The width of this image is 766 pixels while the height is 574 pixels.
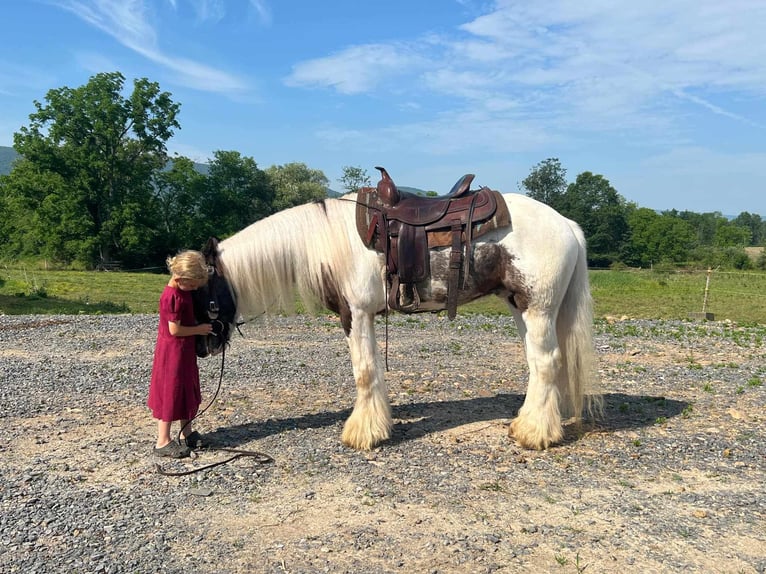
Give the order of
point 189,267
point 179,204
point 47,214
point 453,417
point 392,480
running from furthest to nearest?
1. point 179,204
2. point 47,214
3. point 453,417
4. point 189,267
5. point 392,480

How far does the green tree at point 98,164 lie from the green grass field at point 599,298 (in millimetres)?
9584

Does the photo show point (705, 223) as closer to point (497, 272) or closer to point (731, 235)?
point (731, 235)

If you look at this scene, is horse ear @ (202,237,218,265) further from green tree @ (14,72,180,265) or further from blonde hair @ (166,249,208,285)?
green tree @ (14,72,180,265)

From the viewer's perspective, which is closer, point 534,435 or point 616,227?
point 534,435

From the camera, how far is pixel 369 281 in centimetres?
459

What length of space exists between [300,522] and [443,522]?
90 centimetres

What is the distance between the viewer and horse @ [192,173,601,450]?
180 inches

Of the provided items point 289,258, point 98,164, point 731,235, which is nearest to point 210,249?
point 289,258

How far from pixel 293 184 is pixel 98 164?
21.5 meters

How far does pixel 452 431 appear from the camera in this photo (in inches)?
202

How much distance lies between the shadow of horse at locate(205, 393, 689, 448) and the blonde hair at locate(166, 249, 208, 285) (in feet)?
5.01

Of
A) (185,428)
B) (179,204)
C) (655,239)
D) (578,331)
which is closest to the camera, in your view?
(185,428)

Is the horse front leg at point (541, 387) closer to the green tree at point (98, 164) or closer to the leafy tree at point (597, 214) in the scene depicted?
the green tree at point (98, 164)

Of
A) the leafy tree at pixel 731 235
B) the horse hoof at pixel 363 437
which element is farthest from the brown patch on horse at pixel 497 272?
the leafy tree at pixel 731 235
